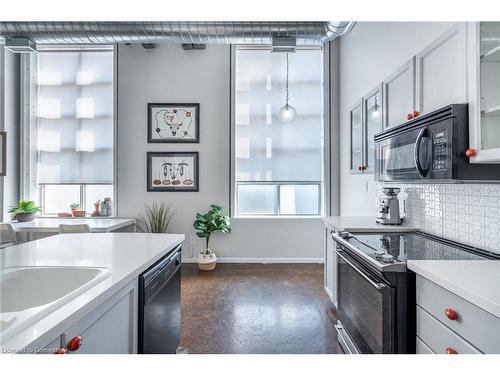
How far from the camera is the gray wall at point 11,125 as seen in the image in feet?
13.7

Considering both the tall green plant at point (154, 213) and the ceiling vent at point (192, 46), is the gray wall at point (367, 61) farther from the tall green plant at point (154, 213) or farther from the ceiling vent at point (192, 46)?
the tall green plant at point (154, 213)

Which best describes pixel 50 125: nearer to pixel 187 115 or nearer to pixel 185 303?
pixel 187 115

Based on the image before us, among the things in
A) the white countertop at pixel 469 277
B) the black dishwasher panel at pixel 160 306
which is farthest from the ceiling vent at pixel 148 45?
the white countertop at pixel 469 277

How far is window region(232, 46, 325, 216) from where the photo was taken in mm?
4340

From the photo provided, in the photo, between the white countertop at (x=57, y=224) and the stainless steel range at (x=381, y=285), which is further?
the white countertop at (x=57, y=224)

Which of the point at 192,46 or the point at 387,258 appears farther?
the point at 192,46

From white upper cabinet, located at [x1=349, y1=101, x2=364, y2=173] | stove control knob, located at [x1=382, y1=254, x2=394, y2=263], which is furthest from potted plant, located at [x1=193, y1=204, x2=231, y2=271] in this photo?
stove control knob, located at [x1=382, y1=254, x2=394, y2=263]

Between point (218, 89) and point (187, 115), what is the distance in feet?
2.12

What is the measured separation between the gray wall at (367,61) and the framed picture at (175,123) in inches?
89.7

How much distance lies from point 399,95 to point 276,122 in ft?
7.88

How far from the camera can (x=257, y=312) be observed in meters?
2.70

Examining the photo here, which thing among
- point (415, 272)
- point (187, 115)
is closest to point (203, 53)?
point (187, 115)

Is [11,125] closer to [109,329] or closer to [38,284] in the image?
[38,284]

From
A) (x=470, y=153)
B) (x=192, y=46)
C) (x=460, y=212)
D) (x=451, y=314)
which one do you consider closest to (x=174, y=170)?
(x=192, y=46)
